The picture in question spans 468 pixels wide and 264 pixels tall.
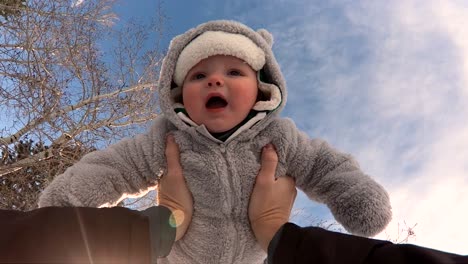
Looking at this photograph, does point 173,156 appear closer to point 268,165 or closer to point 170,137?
point 170,137

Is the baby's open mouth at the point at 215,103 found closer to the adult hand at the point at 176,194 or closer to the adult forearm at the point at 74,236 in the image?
the adult hand at the point at 176,194

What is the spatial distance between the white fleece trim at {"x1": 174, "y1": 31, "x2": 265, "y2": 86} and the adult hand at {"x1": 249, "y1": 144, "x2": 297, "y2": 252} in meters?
0.53

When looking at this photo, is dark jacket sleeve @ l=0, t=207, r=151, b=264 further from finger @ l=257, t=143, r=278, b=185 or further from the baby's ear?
the baby's ear

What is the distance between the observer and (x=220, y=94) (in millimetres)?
1906

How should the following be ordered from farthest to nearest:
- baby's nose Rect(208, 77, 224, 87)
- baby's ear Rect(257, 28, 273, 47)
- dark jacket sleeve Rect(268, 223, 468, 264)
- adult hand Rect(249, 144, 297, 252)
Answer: baby's ear Rect(257, 28, 273, 47) → baby's nose Rect(208, 77, 224, 87) → adult hand Rect(249, 144, 297, 252) → dark jacket sleeve Rect(268, 223, 468, 264)

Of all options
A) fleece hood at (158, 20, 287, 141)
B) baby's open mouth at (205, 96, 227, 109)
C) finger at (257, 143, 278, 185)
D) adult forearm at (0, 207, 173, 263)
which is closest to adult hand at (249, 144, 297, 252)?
finger at (257, 143, 278, 185)

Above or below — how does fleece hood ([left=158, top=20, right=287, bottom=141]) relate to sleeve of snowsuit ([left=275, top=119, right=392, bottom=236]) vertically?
above

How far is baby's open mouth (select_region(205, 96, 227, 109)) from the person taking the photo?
6.36ft

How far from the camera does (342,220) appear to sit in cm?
171

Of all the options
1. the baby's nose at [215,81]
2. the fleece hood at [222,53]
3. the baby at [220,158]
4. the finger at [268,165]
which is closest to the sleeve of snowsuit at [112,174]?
the baby at [220,158]

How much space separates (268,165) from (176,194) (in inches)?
18.1

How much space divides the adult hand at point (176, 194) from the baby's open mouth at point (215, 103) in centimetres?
29

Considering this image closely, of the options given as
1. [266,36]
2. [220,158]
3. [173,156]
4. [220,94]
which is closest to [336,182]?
[220,158]

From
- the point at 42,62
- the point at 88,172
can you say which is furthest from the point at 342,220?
the point at 42,62
